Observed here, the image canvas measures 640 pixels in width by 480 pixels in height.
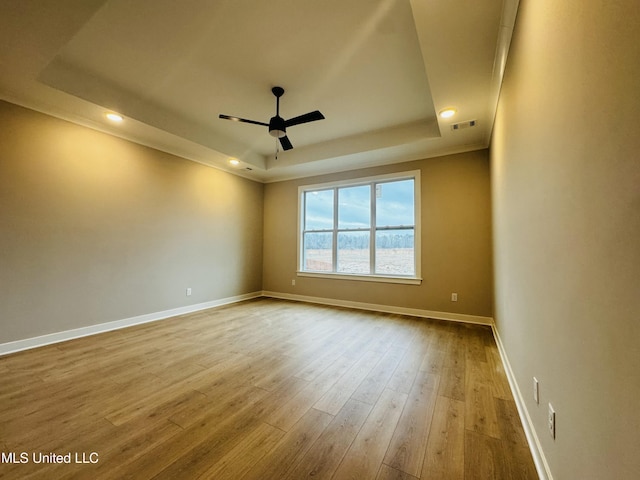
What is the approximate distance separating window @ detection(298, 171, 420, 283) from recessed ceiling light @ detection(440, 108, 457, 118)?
132 centimetres

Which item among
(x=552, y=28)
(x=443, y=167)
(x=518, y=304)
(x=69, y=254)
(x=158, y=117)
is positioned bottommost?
(x=518, y=304)

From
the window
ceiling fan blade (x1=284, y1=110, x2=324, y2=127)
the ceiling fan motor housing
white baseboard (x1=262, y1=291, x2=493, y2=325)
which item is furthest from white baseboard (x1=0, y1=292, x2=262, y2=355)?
ceiling fan blade (x1=284, y1=110, x2=324, y2=127)

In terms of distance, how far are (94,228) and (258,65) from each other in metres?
2.85

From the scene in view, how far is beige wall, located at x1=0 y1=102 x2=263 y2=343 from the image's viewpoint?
281 centimetres

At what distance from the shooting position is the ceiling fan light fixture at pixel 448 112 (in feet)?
9.71

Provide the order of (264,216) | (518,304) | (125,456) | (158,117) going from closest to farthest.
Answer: (125,456)
(518,304)
(158,117)
(264,216)

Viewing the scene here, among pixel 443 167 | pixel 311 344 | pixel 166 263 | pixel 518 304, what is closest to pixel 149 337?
pixel 166 263

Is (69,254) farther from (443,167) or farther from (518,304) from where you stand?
(443,167)

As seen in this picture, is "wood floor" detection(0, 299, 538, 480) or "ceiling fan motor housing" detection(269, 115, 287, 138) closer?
"wood floor" detection(0, 299, 538, 480)

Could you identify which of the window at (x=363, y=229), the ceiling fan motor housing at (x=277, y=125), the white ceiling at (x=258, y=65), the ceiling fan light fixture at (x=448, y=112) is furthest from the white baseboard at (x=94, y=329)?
the ceiling fan light fixture at (x=448, y=112)

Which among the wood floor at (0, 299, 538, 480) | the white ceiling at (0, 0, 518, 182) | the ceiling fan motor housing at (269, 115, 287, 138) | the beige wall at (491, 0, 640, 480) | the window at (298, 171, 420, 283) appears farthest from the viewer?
the window at (298, 171, 420, 283)

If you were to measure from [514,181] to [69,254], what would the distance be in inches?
182

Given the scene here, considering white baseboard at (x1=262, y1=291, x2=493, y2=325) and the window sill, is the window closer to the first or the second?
the window sill

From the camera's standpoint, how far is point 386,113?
3.53m
